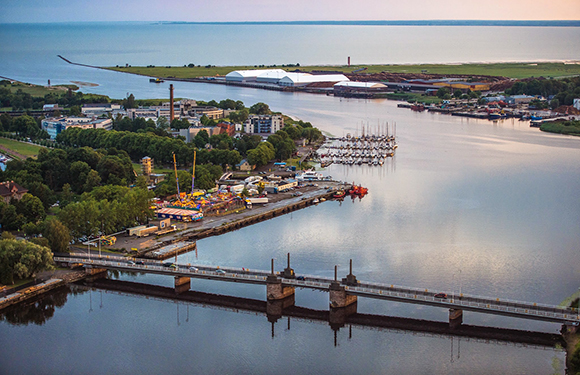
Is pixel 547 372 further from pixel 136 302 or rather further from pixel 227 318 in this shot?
pixel 136 302

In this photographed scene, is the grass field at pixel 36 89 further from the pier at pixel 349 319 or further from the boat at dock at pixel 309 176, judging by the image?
the pier at pixel 349 319

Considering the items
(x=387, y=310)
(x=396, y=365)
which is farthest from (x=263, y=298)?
(x=396, y=365)

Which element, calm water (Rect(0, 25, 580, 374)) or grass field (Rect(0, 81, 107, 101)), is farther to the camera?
grass field (Rect(0, 81, 107, 101))

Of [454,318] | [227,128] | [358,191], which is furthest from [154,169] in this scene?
[454,318]

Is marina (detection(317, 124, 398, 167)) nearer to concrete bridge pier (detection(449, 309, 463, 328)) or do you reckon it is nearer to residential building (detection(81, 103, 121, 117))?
residential building (detection(81, 103, 121, 117))

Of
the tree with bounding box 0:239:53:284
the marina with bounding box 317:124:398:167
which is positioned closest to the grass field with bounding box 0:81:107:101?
the marina with bounding box 317:124:398:167

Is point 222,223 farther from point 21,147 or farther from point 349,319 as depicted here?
point 21,147

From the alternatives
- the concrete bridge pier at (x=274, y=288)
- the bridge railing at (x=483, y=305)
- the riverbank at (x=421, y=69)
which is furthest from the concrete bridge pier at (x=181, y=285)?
A: the riverbank at (x=421, y=69)
